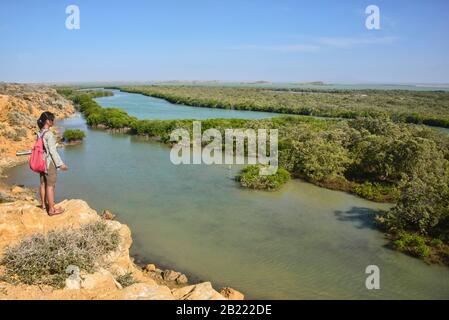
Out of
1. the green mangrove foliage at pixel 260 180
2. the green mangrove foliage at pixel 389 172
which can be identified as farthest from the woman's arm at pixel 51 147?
the green mangrove foliage at pixel 260 180

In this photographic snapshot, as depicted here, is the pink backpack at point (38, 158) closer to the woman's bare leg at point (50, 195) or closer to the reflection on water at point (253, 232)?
the woman's bare leg at point (50, 195)

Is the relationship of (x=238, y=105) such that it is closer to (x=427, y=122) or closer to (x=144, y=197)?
(x=427, y=122)

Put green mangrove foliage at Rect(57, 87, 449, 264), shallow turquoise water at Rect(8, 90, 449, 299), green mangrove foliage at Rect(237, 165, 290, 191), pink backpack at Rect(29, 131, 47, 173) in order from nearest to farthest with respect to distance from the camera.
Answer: pink backpack at Rect(29, 131, 47, 173) → shallow turquoise water at Rect(8, 90, 449, 299) → green mangrove foliage at Rect(57, 87, 449, 264) → green mangrove foliage at Rect(237, 165, 290, 191)

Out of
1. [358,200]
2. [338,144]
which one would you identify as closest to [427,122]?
[338,144]

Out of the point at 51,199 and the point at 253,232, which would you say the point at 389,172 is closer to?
the point at 253,232

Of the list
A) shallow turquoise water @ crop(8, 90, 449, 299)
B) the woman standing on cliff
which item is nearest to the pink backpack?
the woman standing on cliff

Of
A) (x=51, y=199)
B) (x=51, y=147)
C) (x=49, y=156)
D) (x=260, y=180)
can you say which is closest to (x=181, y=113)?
(x=260, y=180)

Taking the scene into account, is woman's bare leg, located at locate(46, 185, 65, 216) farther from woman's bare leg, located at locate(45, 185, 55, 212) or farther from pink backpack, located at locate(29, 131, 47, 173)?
pink backpack, located at locate(29, 131, 47, 173)
